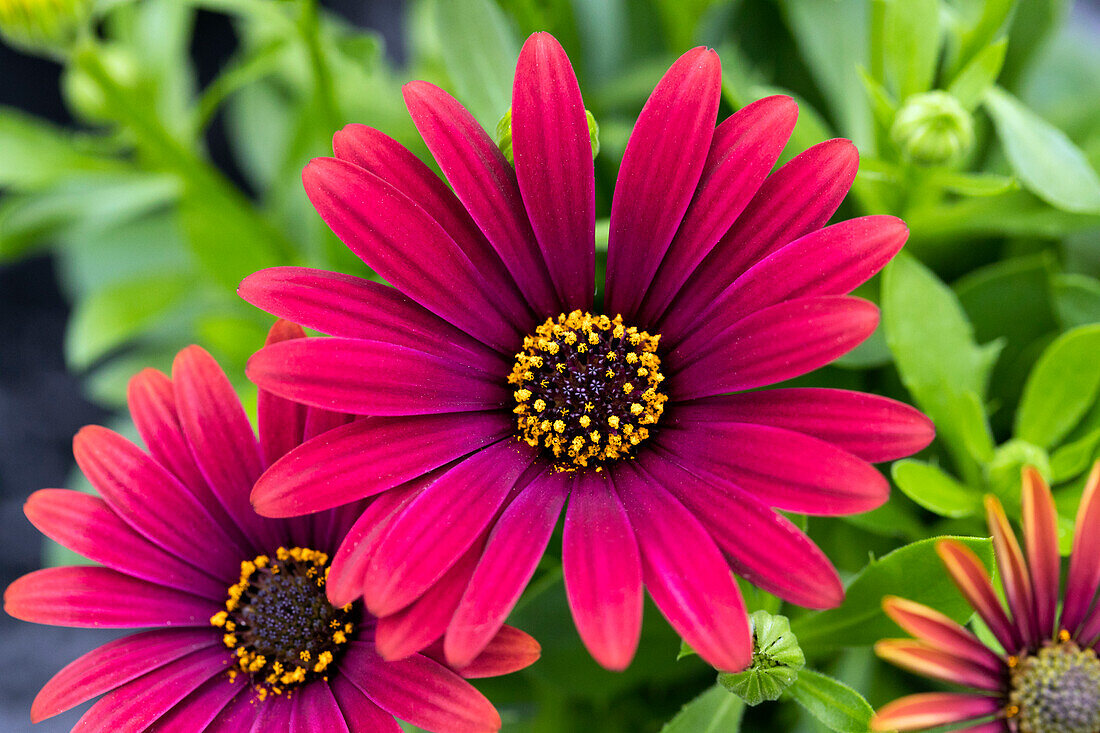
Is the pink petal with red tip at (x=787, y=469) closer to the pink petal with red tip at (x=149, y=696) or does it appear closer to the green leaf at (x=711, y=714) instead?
the green leaf at (x=711, y=714)

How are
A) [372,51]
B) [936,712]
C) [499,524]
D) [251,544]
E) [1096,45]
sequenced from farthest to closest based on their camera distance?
[1096,45]
[372,51]
[251,544]
[499,524]
[936,712]

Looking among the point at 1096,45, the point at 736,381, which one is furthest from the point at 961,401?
the point at 1096,45

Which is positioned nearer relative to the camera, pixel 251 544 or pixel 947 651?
pixel 947 651

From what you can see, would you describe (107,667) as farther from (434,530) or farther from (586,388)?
(586,388)

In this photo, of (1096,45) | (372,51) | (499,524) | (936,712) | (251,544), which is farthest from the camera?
(1096,45)

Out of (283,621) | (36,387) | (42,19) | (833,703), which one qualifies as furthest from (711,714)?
(36,387)

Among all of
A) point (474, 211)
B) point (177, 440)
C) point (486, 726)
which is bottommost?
point (486, 726)

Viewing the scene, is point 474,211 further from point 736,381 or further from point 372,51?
point 372,51
